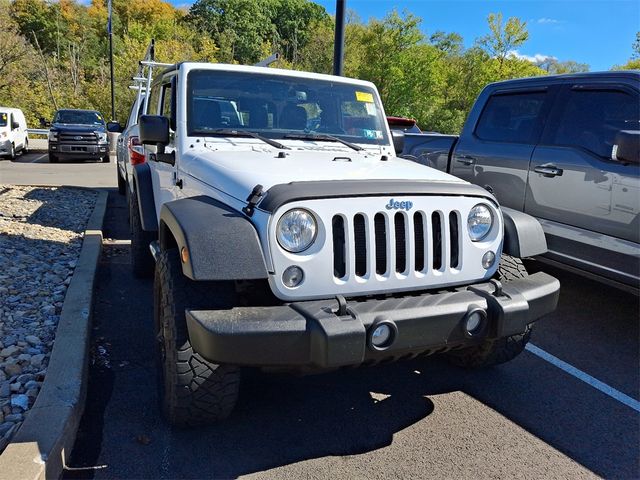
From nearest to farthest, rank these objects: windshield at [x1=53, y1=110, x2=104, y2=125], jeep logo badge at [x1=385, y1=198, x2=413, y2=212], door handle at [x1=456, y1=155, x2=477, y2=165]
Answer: jeep logo badge at [x1=385, y1=198, x2=413, y2=212] → door handle at [x1=456, y1=155, x2=477, y2=165] → windshield at [x1=53, y1=110, x2=104, y2=125]

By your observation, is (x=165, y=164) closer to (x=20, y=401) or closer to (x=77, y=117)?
Result: (x=20, y=401)

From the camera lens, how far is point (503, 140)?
5.18 meters

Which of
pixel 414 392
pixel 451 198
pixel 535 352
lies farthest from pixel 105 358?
pixel 535 352

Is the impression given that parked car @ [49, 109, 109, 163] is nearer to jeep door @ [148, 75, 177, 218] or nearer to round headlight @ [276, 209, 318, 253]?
jeep door @ [148, 75, 177, 218]

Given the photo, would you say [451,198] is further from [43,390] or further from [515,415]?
[43,390]

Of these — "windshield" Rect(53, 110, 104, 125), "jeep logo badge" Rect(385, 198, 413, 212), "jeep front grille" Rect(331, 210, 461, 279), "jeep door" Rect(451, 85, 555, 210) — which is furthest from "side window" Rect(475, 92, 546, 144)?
"windshield" Rect(53, 110, 104, 125)

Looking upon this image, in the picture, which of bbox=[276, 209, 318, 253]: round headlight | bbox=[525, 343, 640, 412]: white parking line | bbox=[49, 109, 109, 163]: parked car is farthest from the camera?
bbox=[49, 109, 109, 163]: parked car

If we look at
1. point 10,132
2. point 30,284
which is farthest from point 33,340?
point 10,132

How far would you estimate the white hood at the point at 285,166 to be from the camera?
2.66 m

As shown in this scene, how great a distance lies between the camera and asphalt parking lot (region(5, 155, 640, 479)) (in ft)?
8.39

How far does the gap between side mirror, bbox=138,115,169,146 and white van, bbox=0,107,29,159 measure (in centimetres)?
1579

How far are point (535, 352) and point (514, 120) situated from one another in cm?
244

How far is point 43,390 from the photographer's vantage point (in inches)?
107

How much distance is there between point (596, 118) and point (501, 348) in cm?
238
